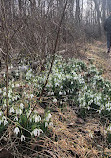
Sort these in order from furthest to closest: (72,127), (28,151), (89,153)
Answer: (72,127) < (89,153) < (28,151)

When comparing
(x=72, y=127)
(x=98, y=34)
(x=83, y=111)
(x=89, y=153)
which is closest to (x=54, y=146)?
(x=89, y=153)

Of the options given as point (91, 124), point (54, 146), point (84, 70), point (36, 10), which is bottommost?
point (91, 124)

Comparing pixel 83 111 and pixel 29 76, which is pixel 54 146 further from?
pixel 29 76

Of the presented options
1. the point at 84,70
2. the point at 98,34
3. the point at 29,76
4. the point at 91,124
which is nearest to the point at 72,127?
the point at 91,124

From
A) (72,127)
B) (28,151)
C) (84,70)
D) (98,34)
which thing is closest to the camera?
(28,151)

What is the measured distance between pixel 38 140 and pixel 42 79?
2024mm

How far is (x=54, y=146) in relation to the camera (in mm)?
1937

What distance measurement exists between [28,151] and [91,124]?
1.42 meters

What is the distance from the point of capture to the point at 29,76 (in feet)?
13.3

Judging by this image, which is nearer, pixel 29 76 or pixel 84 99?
pixel 84 99

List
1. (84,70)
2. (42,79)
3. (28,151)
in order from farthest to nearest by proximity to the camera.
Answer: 1. (84,70)
2. (42,79)
3. (28,151)

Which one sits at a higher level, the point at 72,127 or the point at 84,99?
the point at 84,99

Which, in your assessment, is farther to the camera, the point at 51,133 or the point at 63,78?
the point at 63,78

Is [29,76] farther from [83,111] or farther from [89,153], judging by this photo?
[89,153]
